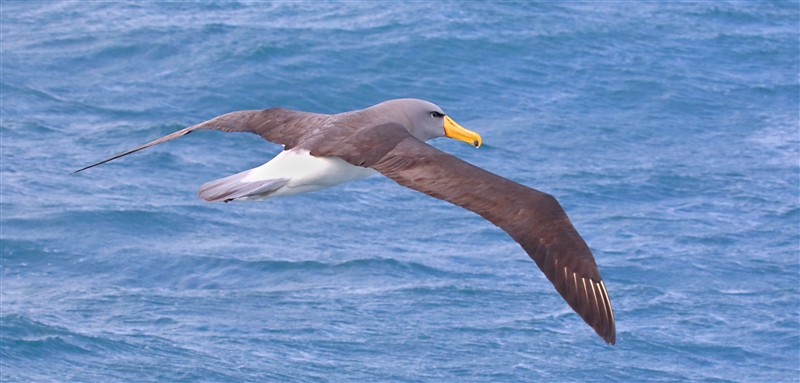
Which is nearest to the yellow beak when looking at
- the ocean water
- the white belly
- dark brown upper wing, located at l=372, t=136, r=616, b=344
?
the white belly

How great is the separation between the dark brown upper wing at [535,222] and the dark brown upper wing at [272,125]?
1.56 metres

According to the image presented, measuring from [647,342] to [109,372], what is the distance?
9.40 metres

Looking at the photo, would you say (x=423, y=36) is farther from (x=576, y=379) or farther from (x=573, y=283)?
(x=573, y=283)

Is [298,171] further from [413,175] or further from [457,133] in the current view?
[457,133]

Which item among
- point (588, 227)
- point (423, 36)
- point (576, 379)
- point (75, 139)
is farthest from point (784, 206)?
point (75, 139)

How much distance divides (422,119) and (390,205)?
13070 millimetres

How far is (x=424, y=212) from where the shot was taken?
24078 mm

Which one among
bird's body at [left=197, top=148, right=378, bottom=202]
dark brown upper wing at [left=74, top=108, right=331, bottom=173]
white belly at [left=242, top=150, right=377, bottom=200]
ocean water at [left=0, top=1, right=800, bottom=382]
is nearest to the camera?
bird's body at [left=197, top=148, right=378, bottom=202]

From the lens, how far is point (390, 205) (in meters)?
24.2

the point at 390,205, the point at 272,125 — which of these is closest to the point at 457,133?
the point at 272,125

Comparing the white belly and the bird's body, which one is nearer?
the bird's body

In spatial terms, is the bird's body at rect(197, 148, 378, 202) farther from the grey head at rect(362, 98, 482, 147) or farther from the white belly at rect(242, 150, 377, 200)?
the grey head at rect(362, 98, 482, 147)

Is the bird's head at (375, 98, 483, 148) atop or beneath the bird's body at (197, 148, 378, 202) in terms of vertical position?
atop

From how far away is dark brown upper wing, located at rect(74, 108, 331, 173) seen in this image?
10797 mm
